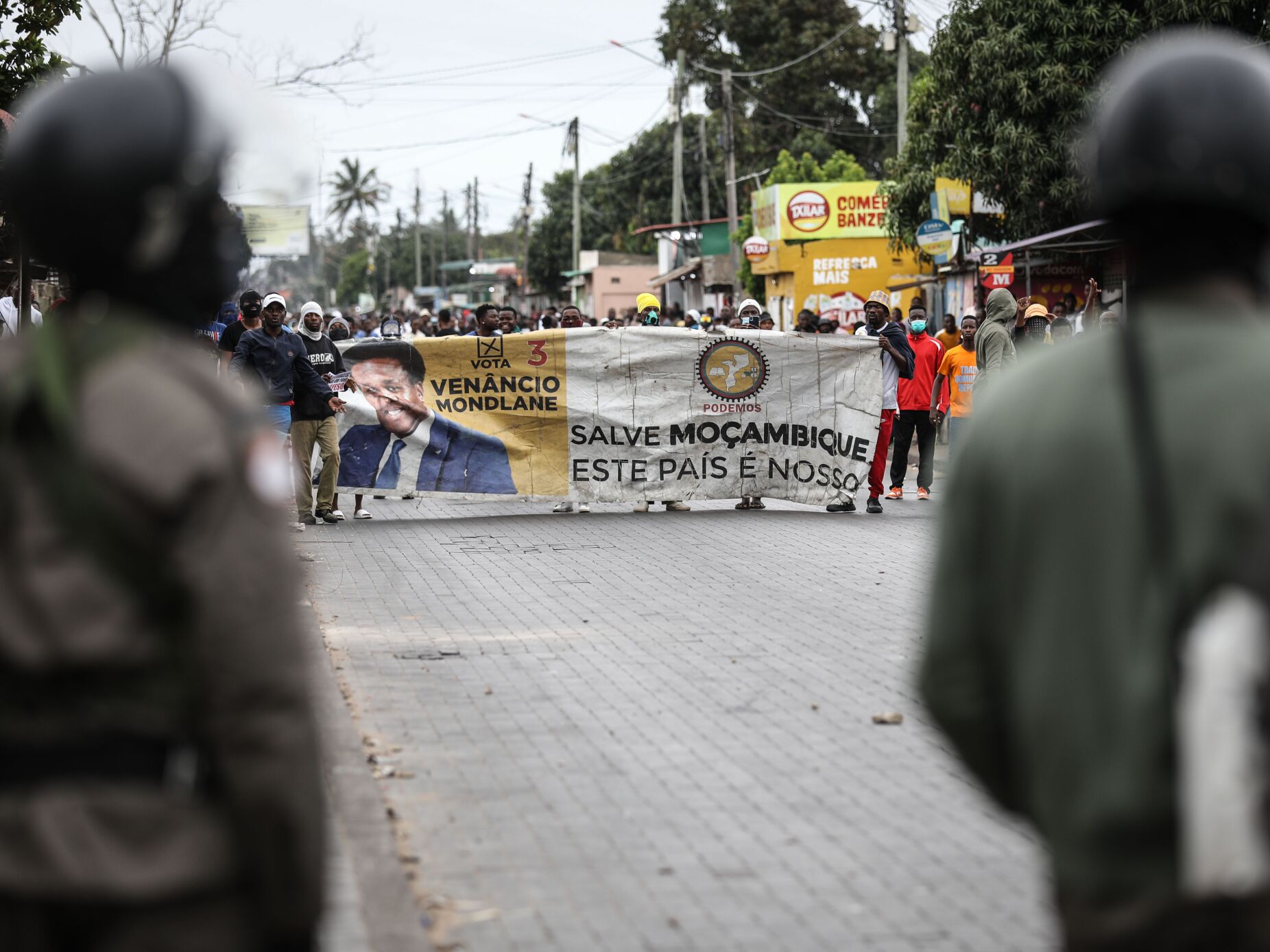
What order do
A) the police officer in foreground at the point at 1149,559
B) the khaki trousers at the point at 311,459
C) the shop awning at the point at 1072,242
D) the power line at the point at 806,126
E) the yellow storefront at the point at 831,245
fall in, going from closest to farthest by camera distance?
1. the police officer in foreground at the point at 1149,559
2. the khaki trousers at the point at 311,459
3. the shop awning at the point at 1072,242
4. the yellow storefront at the point at 831,245
5. the power line at the point at 806,126

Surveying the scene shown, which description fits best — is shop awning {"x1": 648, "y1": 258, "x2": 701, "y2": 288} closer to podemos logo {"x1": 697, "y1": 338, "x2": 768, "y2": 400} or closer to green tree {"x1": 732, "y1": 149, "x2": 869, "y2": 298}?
green tree {"x1": 732, "y1": 149, "x2": 869, "y2": 298}

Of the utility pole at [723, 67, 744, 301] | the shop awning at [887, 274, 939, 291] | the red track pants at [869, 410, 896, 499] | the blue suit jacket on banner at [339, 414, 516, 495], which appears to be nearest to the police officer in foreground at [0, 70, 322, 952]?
the blue suit jacket on banner at [339, 414, 516, 495]

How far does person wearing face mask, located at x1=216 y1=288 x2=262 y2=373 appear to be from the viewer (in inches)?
545

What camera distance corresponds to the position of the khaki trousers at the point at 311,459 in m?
14.5

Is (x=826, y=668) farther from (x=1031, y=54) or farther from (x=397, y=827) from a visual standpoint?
(x=1031, y=54)

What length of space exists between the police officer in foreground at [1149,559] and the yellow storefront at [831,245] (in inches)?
1641

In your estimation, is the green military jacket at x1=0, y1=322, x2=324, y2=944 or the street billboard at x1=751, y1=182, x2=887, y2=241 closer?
the green military jacket at x1=0, y1=322, x2=324, y2=944

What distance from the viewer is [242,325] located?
14258mm

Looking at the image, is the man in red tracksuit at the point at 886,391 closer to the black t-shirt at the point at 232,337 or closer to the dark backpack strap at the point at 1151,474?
the black t-shirt at the point at 232,337

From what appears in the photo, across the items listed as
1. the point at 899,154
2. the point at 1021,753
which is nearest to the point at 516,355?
the point at 1021,753

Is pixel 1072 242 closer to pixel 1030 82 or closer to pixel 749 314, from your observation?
pixel 1030 82

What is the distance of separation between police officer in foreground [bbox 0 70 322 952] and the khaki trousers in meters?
12.5

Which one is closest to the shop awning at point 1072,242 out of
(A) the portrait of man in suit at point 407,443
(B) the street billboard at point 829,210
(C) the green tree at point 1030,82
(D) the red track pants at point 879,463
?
(C) the green tree at point 1030,82

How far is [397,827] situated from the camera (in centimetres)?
553
